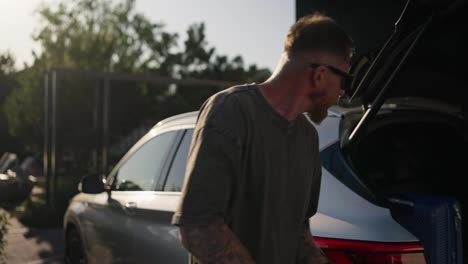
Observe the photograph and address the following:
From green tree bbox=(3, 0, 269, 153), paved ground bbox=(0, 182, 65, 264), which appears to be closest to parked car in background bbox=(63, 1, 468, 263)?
paved ground bbox=(0, 182, 65, 264)

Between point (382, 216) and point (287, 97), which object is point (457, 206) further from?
point (287, 97)

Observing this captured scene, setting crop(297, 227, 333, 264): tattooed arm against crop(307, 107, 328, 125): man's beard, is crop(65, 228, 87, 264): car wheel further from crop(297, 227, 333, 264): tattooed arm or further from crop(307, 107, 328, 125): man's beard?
crop(307, 107, 328, 125): man's beard

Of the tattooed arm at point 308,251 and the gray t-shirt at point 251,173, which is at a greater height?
the gray t-shirt at point 251,173

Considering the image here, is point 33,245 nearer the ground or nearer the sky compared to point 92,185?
nearer the ground

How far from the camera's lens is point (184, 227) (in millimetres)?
1867

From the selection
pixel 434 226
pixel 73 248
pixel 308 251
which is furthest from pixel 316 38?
pixel 73 248

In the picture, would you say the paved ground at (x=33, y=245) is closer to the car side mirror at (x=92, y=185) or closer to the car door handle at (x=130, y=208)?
the car side mirror at (x=92, y=185)

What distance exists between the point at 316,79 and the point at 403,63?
0.59 meters

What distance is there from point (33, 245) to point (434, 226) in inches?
331

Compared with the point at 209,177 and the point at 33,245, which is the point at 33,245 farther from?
the point at 209,177

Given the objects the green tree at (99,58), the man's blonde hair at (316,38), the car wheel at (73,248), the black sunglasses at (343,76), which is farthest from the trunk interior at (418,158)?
the green tree at (99,58)

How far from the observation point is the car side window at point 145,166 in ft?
13.1

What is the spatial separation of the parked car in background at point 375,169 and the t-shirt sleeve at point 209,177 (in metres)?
0.62

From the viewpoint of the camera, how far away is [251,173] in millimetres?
1975
